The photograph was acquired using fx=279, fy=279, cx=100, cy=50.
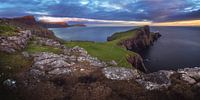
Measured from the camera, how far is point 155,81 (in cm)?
3447

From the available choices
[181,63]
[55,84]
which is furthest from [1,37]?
[181,63]

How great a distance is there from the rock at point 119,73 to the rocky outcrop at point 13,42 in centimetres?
1468

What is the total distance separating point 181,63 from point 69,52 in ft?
156

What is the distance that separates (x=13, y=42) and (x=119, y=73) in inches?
738

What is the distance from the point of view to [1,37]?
152 ft

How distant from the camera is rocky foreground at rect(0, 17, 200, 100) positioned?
30188 mm

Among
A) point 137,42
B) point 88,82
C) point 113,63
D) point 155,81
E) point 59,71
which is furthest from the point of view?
point 137,42

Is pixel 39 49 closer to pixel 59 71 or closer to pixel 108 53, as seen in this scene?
pixel 59 71

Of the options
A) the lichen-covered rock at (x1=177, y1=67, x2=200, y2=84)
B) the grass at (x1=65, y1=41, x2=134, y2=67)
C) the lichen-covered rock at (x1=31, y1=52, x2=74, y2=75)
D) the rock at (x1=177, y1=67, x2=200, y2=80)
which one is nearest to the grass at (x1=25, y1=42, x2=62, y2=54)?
the lichen-covered rock at (x1=31, y1=52, x2=74, y2=75)

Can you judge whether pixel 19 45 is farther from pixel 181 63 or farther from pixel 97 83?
pixel 181 63

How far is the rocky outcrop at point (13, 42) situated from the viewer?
4150 cm

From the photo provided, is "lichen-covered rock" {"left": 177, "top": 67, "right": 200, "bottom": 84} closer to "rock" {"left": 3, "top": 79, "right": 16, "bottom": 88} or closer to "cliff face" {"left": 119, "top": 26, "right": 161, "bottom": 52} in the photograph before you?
"rock" {"left": 3, "top": 79, "right": 16, "bottom": 88}

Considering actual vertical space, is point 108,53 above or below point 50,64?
above

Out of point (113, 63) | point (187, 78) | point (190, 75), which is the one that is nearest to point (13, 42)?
point (113, 63)
